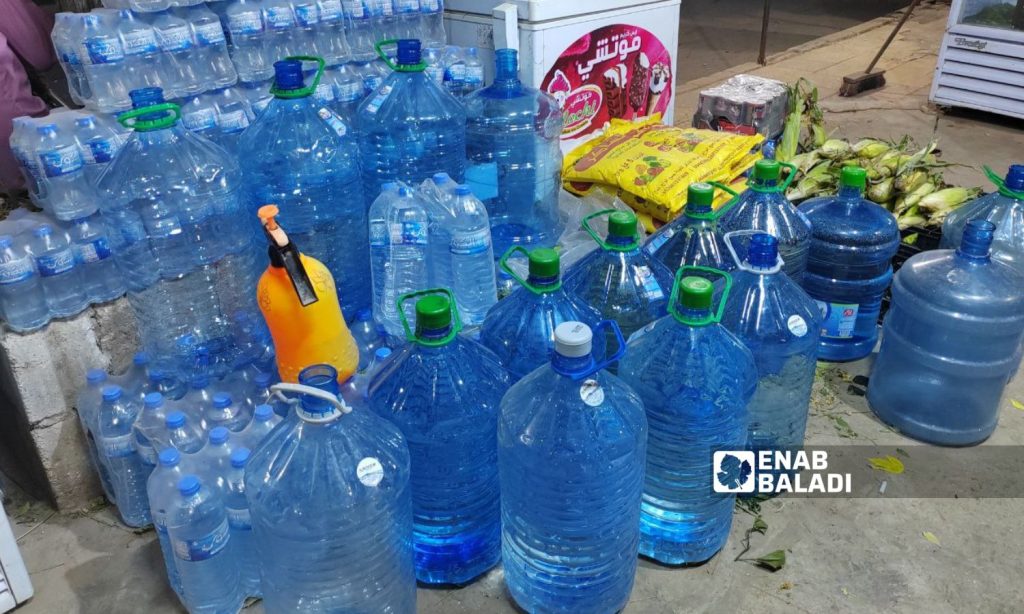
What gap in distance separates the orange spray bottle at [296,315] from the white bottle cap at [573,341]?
828 mm

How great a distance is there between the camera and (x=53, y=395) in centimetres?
264

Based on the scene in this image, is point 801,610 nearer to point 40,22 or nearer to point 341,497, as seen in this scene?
point 341,497

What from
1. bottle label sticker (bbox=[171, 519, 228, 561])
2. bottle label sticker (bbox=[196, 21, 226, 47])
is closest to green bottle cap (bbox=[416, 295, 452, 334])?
bottle label sticker (bbox=[171, 519, 228, 561])

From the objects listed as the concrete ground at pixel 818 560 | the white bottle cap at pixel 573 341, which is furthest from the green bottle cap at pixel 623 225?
the concrete ground at pixel 818 560

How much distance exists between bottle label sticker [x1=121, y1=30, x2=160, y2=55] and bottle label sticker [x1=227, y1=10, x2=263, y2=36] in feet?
1.05

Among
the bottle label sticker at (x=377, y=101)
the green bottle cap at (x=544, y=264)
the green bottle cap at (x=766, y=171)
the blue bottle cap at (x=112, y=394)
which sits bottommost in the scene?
the blue bottle cap at (x=112, y=394)

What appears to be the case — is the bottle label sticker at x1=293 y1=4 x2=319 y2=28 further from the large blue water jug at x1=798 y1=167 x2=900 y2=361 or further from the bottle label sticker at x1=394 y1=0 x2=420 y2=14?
the large blue water jug at x1=798 y1=167 x2=900 y2=361

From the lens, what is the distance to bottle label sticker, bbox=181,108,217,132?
282 centimetres

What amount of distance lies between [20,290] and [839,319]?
10.2 ft

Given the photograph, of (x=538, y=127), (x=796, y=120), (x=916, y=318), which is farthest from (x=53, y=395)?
(x=796, y=120)

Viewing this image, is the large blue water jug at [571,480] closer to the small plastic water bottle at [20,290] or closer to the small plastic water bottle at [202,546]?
the small plastic water bottle at [202,546]

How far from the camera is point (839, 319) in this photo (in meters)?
3.38

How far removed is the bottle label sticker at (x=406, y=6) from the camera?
351cm

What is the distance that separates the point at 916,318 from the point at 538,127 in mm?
1744
